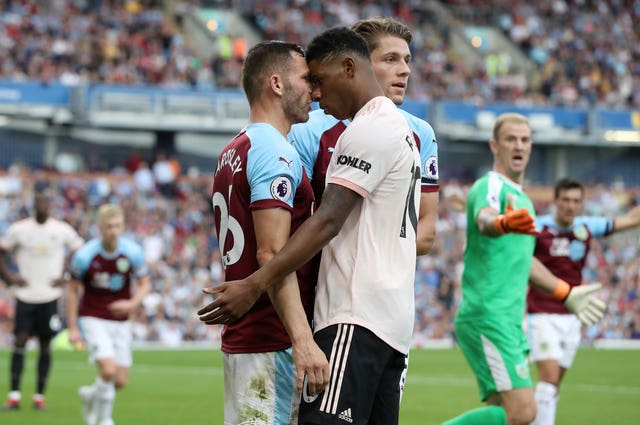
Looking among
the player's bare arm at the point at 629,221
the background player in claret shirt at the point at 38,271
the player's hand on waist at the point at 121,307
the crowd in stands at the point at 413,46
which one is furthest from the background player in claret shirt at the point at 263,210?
the crowd in stands at the point at 413,46

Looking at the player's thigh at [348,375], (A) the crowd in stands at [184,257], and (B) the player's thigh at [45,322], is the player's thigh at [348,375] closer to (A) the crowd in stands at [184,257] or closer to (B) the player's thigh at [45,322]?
(B) the player's thigh at [45,322]

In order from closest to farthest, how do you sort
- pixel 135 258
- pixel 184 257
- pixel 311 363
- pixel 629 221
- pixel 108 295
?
pixel 311 363 → pixel 629 221 → pixel 108 295 → pixel 135 258 → pixel 184 257

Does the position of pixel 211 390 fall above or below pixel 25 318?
below

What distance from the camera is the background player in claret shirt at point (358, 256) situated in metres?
4.46

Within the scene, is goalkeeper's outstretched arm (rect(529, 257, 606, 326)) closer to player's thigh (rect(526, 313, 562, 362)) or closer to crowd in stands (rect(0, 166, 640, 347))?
player's thigh (rect(526, 313, 562, 362))

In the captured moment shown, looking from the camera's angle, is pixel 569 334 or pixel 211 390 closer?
pixel 569 334

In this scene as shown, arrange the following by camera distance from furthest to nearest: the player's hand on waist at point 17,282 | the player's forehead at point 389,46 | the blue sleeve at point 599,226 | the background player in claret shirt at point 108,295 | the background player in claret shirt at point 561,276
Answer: the player's hand on waist at point 17,282 < the background player in claret shirt at point 108,295 < the blue sleeve at point 599,226 < the background player in claret shirt at point 561,276 < the player's forehead at point 389,46

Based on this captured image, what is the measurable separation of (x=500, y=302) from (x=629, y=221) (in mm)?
2331

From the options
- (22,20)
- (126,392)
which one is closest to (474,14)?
(22,20)

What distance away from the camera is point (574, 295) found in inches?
295

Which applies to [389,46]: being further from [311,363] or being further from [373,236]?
[311,363]

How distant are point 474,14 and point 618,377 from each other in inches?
1083

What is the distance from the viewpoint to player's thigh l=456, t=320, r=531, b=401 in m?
7.52

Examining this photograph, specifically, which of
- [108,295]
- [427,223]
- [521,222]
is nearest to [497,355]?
[521,222]
